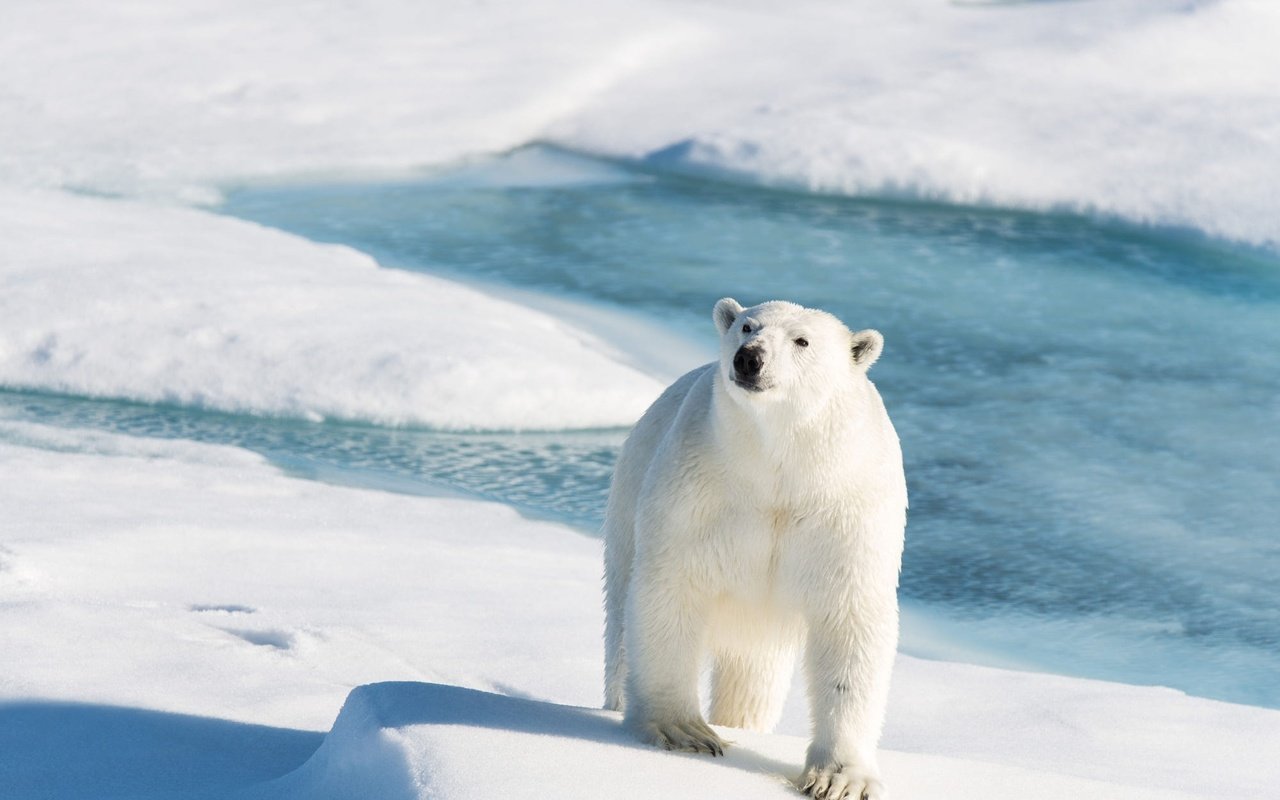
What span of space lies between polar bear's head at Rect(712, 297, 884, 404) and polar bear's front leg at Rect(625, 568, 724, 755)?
1.30ft

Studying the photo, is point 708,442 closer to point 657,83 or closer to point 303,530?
point 303,530

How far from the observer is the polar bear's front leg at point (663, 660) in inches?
106

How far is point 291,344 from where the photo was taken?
6395 mm

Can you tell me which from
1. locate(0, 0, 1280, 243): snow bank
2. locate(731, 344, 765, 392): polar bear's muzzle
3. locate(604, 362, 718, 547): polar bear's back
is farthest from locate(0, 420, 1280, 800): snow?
locate(0, 0, 1280, 243): snow bank

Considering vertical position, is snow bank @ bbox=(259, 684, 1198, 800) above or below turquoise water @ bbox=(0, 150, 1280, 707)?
below

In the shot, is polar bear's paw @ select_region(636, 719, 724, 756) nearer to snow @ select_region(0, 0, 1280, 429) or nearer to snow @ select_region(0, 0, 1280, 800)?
snow @ select_region(0, 0, 1280, 800)

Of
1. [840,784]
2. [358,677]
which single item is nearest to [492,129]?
[358,677]

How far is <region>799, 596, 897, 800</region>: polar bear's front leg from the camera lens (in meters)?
2.62

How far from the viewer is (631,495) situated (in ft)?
9.92

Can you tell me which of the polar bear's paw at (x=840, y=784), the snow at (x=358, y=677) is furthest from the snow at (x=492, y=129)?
the polar bear's paw at (x=840, y=784)

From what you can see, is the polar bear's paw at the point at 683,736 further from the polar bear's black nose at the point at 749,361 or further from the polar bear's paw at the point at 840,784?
the polar bear's black nose at the point at 749,361

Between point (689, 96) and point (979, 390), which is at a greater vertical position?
point (689, 96)

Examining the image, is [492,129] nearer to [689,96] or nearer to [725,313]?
[689,96]

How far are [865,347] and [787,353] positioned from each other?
22cm
